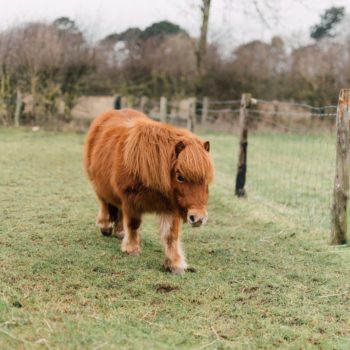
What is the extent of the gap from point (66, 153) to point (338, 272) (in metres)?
9.08

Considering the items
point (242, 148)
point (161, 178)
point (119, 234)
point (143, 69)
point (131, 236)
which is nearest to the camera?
point (161, 178)

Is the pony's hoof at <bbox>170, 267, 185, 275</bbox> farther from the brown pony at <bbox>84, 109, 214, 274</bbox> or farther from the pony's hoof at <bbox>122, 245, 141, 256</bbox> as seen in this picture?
the pony's hoof at <bbox>122, 245, 141, 256</bbox>

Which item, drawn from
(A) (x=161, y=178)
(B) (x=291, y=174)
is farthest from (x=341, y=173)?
(B) (x=291, y=174)

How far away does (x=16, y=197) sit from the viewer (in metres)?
7.15

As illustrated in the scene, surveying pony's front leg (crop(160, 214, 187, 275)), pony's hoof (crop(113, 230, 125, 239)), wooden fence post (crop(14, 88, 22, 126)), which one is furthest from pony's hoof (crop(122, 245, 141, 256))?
wooden fence post (crop(14, 88, 22, 126))

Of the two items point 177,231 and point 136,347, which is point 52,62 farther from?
point 136,347

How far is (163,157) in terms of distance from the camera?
14.0 ft

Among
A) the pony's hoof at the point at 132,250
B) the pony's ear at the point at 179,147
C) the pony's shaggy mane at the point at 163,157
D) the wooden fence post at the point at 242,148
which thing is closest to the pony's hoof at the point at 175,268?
the pony's hoof at the point at 132,250

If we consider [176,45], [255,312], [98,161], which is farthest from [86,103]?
[255,312]

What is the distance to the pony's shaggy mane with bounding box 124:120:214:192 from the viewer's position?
A: 415 centimetres

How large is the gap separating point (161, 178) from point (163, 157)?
168mm

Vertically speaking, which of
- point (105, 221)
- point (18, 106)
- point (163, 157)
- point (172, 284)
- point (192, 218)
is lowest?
point (172, 284)

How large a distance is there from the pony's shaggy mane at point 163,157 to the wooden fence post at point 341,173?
173cm

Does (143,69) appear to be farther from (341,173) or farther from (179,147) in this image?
(179,147)
